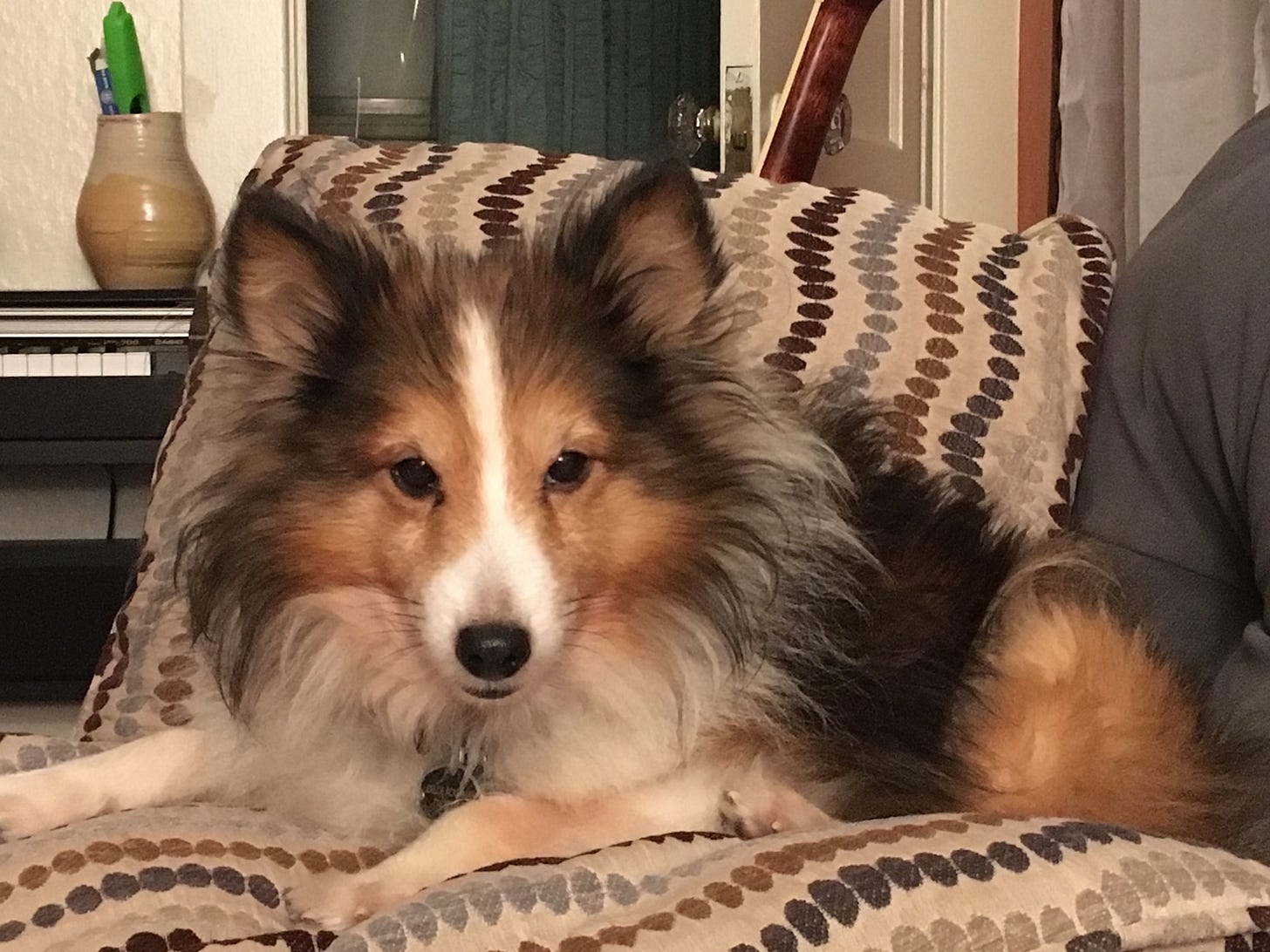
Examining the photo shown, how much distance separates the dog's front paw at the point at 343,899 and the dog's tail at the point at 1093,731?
62 centimetres

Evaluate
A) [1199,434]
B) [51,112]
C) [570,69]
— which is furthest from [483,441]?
[570,69]

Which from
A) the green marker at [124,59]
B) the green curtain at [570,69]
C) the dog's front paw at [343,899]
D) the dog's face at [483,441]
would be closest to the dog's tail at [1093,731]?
the dog's face at [483,441]

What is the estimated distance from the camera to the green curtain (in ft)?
13.0

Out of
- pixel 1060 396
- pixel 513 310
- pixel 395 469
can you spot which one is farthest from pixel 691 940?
pixel 1060 396

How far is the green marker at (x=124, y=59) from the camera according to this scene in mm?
3066

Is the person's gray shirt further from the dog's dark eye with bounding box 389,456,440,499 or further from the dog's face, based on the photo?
the dog's dark eye with bounding box 389,456,440,499

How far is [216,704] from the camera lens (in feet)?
5.31

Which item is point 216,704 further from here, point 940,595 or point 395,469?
point 940,595

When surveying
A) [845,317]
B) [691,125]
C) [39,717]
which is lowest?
[39,717]

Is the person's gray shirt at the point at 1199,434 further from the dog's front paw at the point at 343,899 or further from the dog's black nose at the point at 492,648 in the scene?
the dog's front paw at the point at 343,899

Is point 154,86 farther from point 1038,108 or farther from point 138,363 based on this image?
point 1038,108

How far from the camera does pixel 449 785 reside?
1497 millimetres

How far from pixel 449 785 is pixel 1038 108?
9.13 feet

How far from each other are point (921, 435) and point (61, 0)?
8.34 ft
